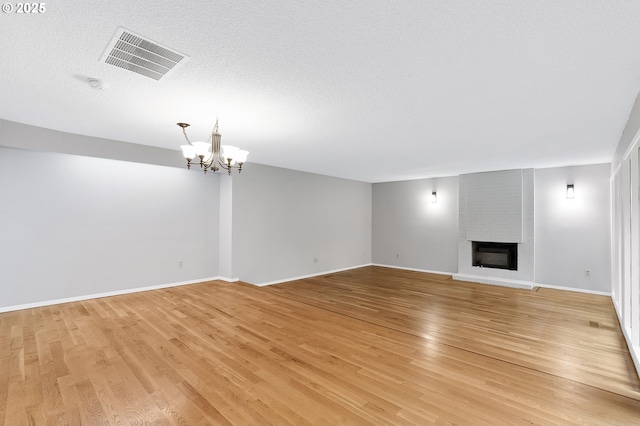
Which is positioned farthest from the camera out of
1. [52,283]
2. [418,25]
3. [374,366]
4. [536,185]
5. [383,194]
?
[383,194]

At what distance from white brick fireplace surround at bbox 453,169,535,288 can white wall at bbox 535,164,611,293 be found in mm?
198

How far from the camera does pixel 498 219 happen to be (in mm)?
6391

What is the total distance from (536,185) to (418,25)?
19.9 ft

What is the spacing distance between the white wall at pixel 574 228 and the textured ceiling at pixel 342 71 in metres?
1.92

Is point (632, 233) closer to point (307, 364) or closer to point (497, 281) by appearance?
point (307, 364)

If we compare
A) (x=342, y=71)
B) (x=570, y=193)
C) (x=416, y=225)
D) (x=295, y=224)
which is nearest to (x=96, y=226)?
(x=295, y=224)

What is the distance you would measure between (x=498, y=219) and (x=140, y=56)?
272 inches

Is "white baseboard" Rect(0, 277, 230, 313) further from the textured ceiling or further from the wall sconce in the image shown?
the wall sconce

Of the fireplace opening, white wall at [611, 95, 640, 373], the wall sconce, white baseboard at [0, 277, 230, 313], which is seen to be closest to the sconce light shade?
the wall sconce

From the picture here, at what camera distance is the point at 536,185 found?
610 centimetres

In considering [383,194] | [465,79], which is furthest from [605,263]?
[465,79]

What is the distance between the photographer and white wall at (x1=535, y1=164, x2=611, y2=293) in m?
5.41

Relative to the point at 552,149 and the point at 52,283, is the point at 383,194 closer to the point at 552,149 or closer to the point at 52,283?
the point at 552,149

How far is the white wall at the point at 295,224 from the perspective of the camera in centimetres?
580
